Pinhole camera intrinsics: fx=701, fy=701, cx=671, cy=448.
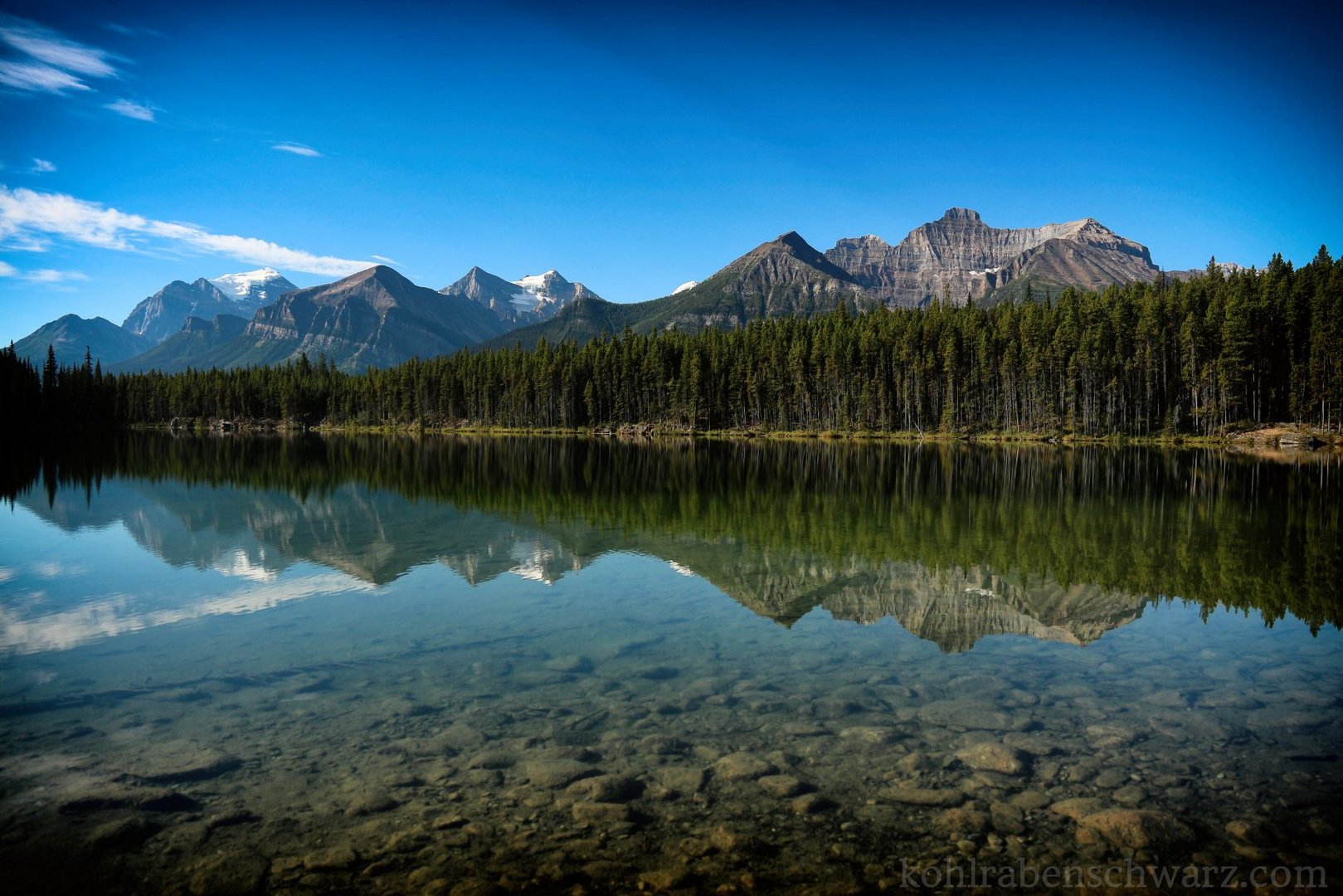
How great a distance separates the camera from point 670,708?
1153 centimetres

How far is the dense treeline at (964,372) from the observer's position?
9394cm

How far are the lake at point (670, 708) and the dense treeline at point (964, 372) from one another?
282 feet

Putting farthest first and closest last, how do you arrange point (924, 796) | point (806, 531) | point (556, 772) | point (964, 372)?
point (964, 372), point (806, 531), point (556, 772), point (924, 796)

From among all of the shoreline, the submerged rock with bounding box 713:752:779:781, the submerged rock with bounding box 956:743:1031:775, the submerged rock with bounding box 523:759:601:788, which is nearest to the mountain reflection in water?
the submerged rock with bounding box 956:743:1031:775

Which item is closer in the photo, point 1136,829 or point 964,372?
point 1136,829

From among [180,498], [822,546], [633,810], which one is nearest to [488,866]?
[633,810]

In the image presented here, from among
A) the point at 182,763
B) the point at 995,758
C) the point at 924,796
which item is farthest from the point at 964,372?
the point at 182,763

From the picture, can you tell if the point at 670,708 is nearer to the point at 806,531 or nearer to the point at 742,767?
the point at 742,767

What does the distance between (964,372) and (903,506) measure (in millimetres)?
90606

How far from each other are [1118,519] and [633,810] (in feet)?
98.1

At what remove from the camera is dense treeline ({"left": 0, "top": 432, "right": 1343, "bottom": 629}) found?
21.4 meters

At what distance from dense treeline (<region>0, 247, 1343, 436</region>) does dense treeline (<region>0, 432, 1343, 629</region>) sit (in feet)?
105

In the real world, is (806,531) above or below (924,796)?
above

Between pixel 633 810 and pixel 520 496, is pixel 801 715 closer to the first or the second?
pixel 633 810
